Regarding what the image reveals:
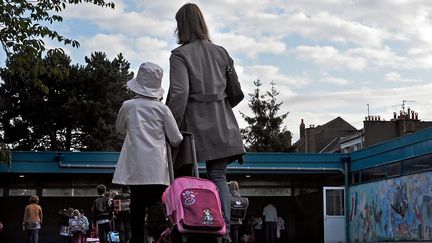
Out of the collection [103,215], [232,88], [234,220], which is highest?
[232,88]

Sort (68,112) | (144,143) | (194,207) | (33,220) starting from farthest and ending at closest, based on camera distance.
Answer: (68,112)
(33,220)
(144,143)
(194,207)

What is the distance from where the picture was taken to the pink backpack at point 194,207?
234 inches

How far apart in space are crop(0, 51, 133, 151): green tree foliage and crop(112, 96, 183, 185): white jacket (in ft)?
155

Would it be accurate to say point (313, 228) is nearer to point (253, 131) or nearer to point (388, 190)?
point (388, 190)

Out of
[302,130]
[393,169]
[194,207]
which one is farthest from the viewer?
[302,130]

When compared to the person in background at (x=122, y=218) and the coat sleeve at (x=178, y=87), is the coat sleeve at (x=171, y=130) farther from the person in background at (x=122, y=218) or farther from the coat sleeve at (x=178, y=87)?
the person in background at (x=122, y=218)

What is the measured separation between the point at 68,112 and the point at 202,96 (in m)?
49.6

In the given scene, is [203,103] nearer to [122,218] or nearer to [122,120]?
[122,120]

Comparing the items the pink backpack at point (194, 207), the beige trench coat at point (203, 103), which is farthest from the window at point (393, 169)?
the pink backpack at point (194, 207)

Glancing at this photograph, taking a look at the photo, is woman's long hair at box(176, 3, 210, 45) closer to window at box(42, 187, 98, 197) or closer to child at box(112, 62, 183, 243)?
child at box(112, 62, 183, 243)

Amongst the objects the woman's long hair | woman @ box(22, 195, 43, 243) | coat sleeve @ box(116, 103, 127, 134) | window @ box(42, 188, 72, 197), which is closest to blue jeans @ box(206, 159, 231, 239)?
coat sleeve @ box(116, 103, 127, 134)

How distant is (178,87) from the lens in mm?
6852

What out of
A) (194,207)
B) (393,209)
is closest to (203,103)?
(194,207)

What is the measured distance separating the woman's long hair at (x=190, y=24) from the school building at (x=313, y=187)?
22017 millimetres
